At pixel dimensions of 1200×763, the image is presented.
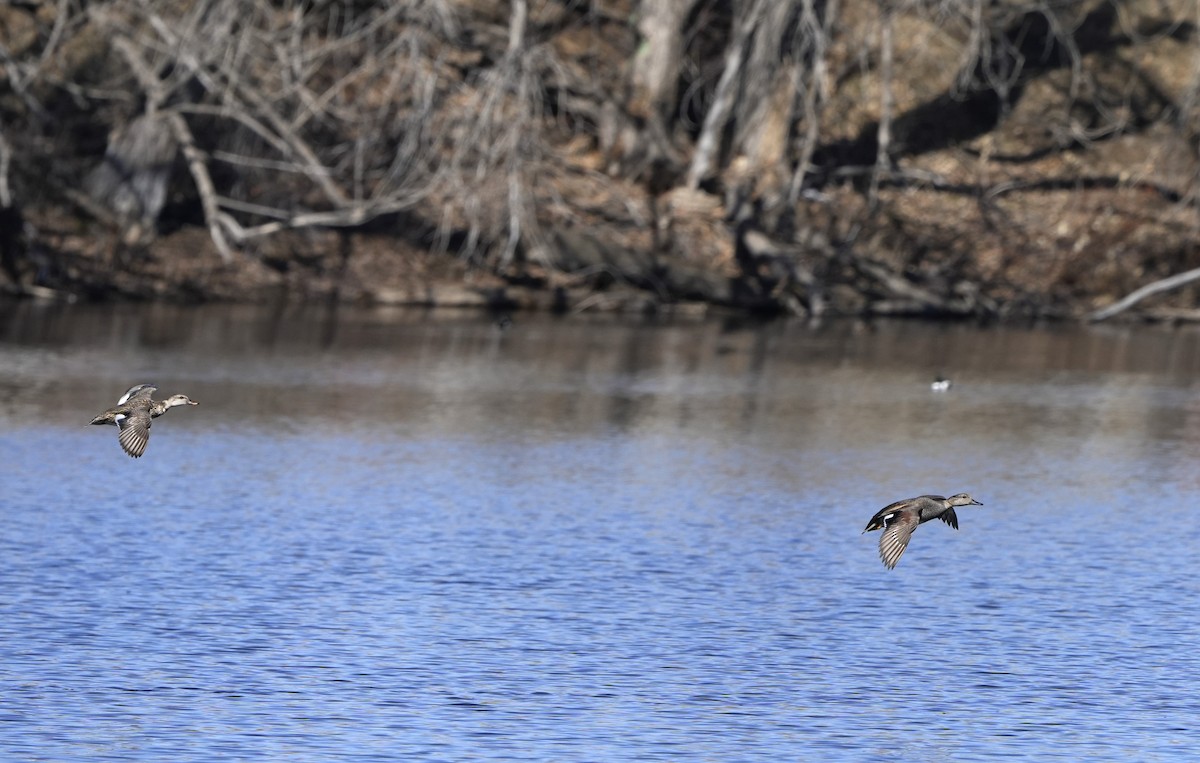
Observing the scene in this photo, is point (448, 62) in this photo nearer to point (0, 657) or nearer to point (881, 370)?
point (881, 370)

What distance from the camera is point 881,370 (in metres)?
26.6

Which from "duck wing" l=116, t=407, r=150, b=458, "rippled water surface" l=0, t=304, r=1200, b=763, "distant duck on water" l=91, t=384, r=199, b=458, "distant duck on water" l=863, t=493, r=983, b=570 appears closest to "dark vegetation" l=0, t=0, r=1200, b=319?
"rippled water surface" l=0, t=304, r=1200, b=763

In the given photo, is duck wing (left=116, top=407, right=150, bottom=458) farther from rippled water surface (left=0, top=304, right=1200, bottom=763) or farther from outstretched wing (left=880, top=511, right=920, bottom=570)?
outstretched wing (left=880, top=511, right=920, bottom=570)

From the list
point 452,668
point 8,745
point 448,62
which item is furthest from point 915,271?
point 8,745

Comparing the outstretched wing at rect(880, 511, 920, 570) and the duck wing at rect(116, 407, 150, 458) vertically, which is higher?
the outstretched wing at rect(880, 511, 920, 570)

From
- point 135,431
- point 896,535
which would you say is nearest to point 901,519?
point 896,535

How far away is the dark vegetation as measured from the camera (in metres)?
30.7

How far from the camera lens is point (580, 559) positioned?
14922 mm

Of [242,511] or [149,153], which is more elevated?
[149,153]

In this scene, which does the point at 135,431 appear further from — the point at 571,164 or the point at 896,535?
the point at 571,164

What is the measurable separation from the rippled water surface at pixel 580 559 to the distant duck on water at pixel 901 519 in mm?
713

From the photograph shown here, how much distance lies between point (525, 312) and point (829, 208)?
5905 mm

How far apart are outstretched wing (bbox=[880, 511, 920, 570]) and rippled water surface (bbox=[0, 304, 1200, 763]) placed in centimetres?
69

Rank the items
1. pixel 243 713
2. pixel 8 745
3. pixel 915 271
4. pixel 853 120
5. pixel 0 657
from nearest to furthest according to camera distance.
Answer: pixel 8 745
pixel 243 713
pixel 0 657
pixel 915 271
pixel 853 120
